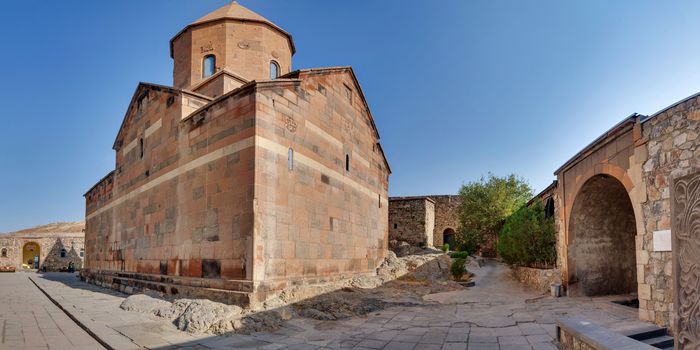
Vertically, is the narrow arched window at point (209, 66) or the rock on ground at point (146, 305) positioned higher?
the narrow arched window at point (209, 66)

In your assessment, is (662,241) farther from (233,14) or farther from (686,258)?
(233,14)

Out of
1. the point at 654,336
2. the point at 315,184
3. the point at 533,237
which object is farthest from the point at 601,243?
the point at 315,184

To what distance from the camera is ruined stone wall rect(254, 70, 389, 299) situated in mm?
8617

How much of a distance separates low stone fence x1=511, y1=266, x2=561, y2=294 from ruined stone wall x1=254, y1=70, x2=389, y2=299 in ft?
15.0

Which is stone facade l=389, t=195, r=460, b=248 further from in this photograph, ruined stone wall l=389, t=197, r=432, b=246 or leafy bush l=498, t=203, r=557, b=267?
leafy bush l=498, t=203, r=557, b=267

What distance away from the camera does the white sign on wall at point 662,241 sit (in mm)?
6691

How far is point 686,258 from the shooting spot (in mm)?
3010

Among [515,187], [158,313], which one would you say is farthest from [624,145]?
[515,187]

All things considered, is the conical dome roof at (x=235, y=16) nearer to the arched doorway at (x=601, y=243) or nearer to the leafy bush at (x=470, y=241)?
the arched doorway at (x=601, y=243)

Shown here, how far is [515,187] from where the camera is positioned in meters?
22.8

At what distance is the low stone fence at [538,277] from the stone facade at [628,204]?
63 centimetres

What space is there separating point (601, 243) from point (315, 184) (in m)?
7.08

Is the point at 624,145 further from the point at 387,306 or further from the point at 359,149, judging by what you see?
the point at 359,149

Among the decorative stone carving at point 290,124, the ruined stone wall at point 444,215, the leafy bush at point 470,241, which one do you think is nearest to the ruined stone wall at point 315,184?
the decorative stone carving at point 290,124
